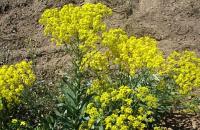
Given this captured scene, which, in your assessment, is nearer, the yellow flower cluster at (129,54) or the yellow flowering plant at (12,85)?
the yellow flowering plant at (12,85)

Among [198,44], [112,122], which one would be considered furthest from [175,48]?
[112,122]

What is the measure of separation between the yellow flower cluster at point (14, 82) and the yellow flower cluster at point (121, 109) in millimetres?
823

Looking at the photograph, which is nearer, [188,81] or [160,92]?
[188,81]

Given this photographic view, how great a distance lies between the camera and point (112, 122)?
5688 mm

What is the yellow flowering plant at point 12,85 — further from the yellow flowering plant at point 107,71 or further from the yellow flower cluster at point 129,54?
the yellow flower cluster at point 129,54

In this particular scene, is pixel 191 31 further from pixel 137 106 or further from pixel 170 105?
pixel 137 106

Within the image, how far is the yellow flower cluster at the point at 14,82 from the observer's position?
19.0 feet

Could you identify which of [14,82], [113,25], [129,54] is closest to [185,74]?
[129,54]

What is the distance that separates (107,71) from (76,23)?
755 millimetres

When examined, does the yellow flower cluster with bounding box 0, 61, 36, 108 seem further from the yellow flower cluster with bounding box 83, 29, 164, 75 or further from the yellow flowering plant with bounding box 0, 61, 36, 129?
the yellow flower cluster with bounding box 83, 29, 164, 75

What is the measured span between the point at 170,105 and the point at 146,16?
3.13 meters

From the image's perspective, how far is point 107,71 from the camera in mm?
6473

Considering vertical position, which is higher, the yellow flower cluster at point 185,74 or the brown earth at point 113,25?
the yellow flower cluster at point 185,74

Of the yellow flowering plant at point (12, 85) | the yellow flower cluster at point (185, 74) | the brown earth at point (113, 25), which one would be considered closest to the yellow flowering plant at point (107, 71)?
the yellow flower cluster at point (185, 74)
